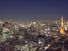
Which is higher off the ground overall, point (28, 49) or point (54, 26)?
point (54, 26)

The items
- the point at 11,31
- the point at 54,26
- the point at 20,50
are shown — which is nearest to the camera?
the point at 20,50

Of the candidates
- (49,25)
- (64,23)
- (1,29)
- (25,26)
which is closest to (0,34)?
(1,29)

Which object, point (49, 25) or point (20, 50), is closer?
point (20, 50)

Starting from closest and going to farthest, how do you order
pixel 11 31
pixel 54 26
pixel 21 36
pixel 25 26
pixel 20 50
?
pixel 20 50 → pixel 21 36 → pixel 11 31 → pixel 25 26 → pixel 54 26

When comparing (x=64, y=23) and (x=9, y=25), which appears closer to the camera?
(x=9, y=25)

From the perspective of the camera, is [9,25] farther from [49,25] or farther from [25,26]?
[49,25]

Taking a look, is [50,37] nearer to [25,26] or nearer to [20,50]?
[25,26]

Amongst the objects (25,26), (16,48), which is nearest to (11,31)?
(25,26)

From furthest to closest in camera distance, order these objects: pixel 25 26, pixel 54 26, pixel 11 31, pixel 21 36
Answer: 1. pixel 54 26
2. pixel 25 26
3. pixel 11 31
4. pixel 21 36

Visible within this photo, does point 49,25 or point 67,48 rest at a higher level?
point 49,25
